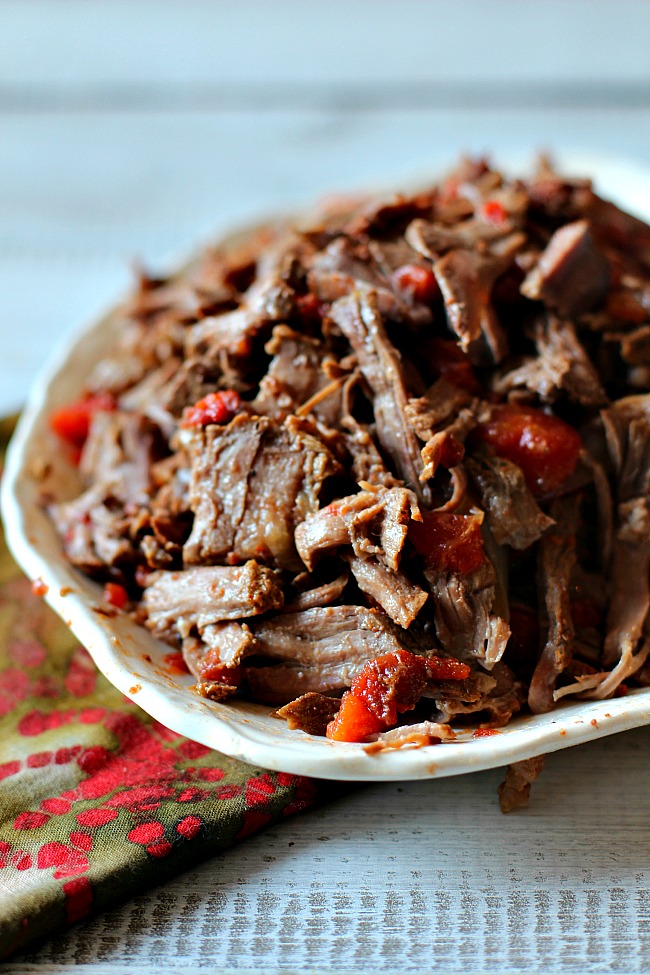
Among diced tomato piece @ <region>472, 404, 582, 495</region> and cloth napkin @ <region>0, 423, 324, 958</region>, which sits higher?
diced tomato piece @ <region>472, 404, 582, 495</region>

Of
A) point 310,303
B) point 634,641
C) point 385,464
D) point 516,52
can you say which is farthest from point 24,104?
point 634,641

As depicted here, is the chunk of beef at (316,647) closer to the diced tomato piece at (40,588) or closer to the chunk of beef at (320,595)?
the chunk of beef at (320,595)

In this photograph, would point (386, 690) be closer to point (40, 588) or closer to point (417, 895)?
point (417, 895)

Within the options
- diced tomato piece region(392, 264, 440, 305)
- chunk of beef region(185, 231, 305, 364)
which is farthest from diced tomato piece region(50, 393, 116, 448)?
diced tomato piece region(392, 264, 440, 305)

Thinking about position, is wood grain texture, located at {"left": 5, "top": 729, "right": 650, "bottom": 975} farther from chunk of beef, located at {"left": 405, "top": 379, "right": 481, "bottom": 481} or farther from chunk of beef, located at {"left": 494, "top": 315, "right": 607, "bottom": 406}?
chunk of beef, located at {"left": 494, "top": 315, "right": 607, "bottom": 406}

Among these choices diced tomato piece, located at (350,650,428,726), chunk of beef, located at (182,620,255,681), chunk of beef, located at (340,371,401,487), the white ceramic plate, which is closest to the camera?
the white ceramic plate

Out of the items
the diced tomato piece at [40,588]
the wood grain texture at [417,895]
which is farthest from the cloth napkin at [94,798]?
the diced tomato piece at [40,588]
